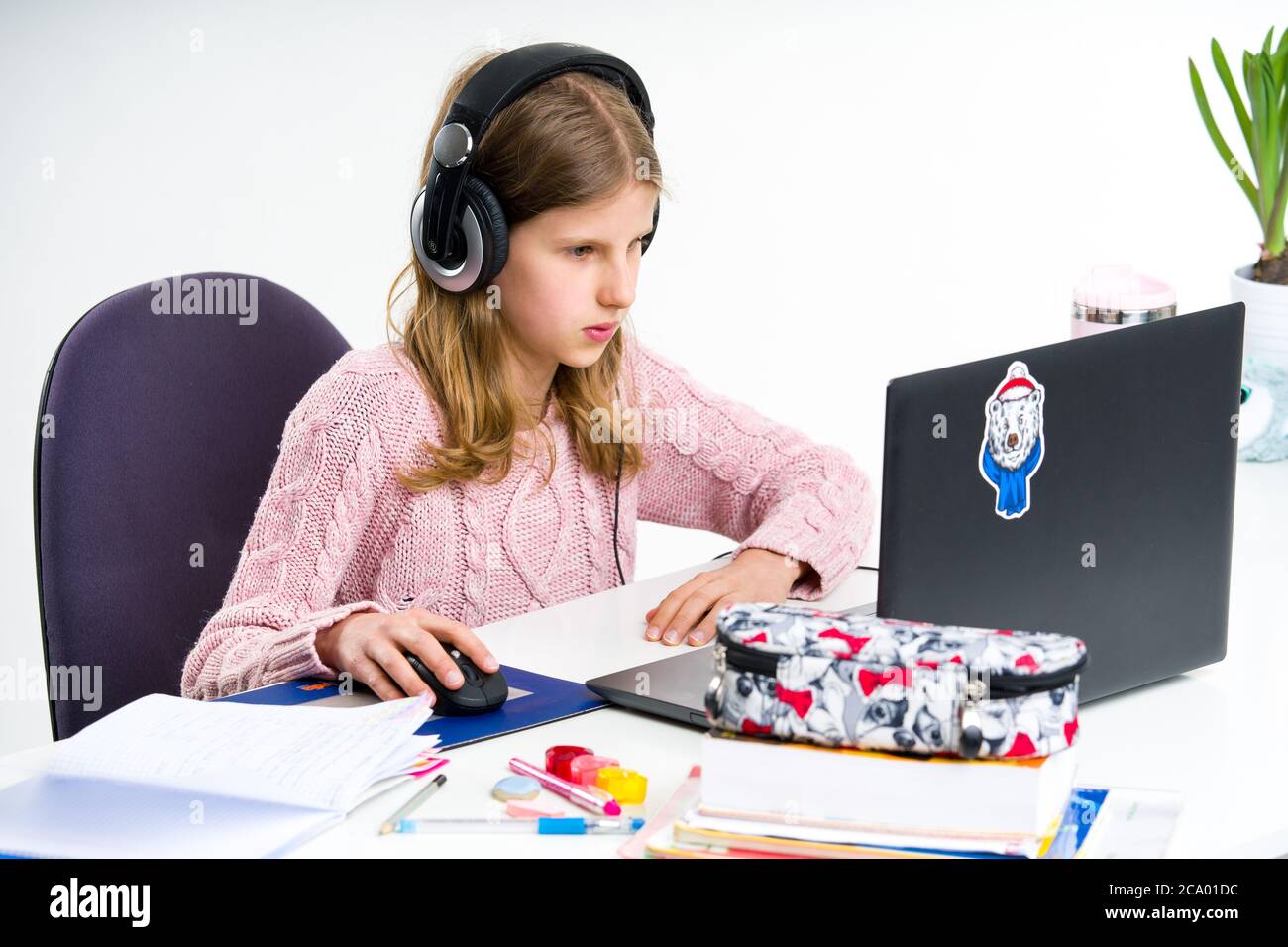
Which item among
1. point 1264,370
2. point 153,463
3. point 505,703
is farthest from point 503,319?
point 1264,370

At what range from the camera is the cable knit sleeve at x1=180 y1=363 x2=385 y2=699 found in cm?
113

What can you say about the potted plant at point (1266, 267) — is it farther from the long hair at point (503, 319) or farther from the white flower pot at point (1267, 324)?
the long hair at point (503, 319)

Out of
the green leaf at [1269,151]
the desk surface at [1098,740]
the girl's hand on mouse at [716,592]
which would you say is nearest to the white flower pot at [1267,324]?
the green leaf at [1269,151]

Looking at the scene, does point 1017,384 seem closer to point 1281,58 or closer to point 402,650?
point 402,650

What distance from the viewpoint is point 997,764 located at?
0.75 metres

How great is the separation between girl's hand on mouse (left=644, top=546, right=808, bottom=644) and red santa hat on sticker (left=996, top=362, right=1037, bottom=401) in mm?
366

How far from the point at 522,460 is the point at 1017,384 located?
0.62 meters

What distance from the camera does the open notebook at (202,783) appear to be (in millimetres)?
813

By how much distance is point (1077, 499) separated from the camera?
98cm

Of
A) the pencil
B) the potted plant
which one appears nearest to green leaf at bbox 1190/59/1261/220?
the potted plant

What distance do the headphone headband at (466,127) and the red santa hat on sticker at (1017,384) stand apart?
54cm

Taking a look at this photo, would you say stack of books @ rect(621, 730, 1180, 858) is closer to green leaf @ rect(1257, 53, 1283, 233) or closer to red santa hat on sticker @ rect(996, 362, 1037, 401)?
red santa hat on sticker @ rect(996, 362, 1037, 401)
